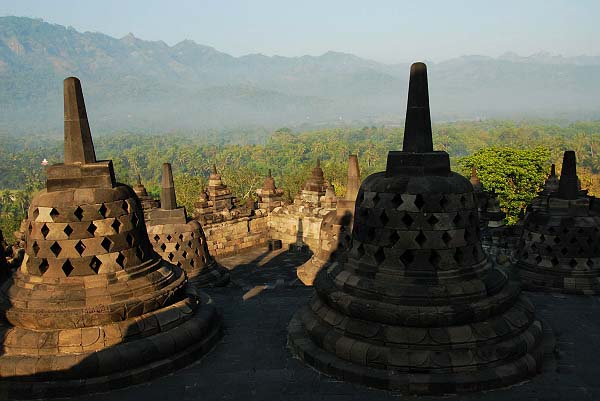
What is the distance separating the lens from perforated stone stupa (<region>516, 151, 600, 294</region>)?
10.1m

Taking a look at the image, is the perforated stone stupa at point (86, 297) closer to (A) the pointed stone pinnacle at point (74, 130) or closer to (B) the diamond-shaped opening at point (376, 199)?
(A) the pointed stone pinnacle at point (74, 130)

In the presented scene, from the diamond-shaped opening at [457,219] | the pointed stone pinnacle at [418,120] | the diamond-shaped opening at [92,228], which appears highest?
the pointed stone pinnacle at [418,120]

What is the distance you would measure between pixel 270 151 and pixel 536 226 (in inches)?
5334

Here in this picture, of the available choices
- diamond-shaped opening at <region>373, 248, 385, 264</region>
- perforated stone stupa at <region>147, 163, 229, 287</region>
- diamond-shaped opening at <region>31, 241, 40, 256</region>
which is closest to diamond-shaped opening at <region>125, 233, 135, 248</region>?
diamond-shaped opening at <region>31, 241, 40, 256</region>

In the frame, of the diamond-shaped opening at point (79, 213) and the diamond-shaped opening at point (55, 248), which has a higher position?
the diamond-shaped opening at point (79, 213)

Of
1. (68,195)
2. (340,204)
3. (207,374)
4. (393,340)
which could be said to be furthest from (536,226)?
(68,195)

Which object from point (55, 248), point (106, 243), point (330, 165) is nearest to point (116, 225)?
point (106, 243)

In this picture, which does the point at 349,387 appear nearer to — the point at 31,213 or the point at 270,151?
the point at 31,213

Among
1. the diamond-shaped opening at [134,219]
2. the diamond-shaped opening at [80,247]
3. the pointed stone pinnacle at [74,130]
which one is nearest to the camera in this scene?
the diamond-shaped opening at [80,247]

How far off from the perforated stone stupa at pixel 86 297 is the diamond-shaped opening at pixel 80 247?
1 centimetres

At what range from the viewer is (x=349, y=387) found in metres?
5.86

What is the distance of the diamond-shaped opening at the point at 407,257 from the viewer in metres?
6.29

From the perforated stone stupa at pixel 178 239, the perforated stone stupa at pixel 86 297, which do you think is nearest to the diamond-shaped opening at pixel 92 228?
the perforated stone stupa at pixel 86 297

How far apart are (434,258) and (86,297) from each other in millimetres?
4678
